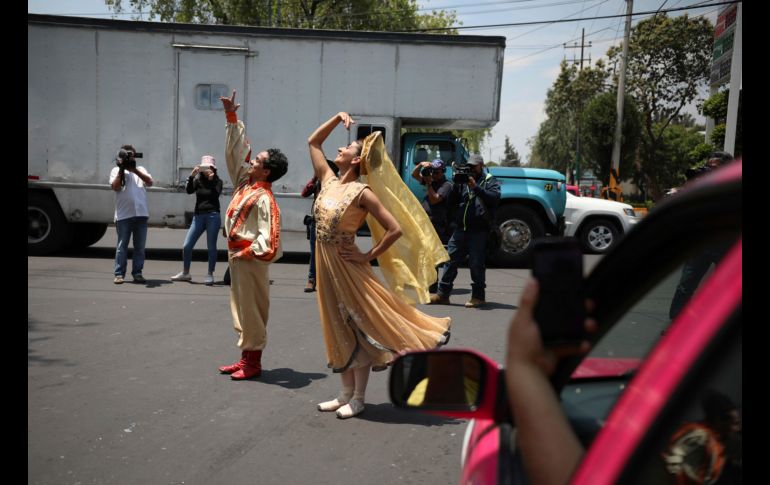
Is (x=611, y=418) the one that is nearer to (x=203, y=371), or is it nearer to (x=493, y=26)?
(x=203, y=371)

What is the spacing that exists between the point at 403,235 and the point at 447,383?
128 inches

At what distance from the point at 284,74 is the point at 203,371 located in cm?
788

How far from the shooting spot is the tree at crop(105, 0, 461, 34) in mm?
31172

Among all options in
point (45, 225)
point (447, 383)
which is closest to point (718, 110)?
point (45, 225)

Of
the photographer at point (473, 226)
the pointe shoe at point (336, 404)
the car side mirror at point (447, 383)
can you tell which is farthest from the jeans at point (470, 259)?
the car side mirror at point (447, 383)

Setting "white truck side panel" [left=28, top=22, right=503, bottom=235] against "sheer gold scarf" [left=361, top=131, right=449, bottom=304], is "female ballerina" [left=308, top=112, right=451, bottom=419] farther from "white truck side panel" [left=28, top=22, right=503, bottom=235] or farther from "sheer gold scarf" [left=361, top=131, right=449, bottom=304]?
"white truck side panel" [left=28, top=22, right=503, bottom=235]

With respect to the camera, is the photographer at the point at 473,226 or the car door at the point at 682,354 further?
the photographer at the point at 473,226

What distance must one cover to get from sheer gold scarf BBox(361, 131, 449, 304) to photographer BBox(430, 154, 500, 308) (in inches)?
147

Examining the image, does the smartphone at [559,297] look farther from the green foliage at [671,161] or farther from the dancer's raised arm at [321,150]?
the green foliage at [671,161]

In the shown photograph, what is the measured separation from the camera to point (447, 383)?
1693 mm

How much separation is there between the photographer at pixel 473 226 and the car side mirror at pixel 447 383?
6.98m

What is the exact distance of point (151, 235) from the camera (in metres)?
17.5

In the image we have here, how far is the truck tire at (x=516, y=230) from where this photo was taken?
1220 centimetres
